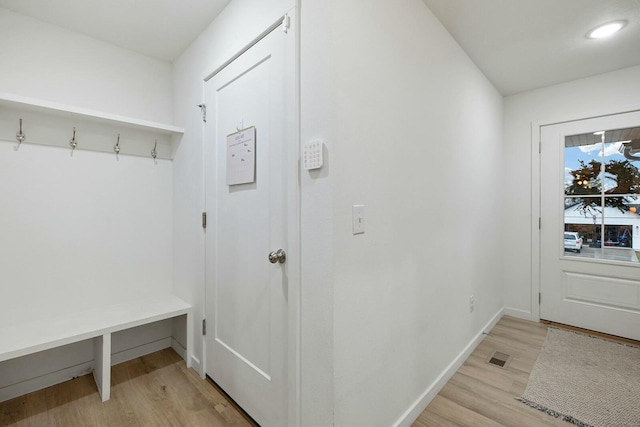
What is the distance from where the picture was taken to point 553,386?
6.37ft

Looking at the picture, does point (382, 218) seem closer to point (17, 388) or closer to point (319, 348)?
point (319, 348)

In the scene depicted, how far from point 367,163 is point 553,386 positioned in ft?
6.66

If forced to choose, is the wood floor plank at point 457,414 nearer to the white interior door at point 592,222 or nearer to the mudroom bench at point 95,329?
the mudroom bench at point 95,329

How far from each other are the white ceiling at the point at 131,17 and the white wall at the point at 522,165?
9.98ft

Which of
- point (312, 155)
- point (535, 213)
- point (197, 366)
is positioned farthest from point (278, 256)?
point (535, 213)

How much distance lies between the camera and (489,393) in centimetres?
187

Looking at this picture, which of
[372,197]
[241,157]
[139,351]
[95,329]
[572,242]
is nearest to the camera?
[372,197]

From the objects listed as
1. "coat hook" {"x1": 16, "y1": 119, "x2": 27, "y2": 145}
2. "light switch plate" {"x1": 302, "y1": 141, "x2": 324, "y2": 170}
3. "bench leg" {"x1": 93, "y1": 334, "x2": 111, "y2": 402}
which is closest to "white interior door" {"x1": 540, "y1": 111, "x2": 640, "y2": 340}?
"light switch plate" {"x1": 302, "y1": 141, "x2": 324, "y2": 170}

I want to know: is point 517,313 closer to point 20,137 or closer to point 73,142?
point 73,142

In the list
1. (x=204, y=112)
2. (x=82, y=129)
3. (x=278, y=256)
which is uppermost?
(x=204, y=112)

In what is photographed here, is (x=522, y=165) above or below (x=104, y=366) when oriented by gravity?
above

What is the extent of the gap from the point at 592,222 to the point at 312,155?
3049mm

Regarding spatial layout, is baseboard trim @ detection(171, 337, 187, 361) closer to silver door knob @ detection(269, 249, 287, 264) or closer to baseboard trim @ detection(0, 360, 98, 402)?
baseboard trim @ detection(0, 360, 98, 402)

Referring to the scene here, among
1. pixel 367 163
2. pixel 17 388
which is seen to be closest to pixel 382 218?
pixel 367 163
